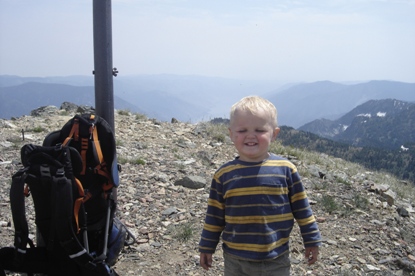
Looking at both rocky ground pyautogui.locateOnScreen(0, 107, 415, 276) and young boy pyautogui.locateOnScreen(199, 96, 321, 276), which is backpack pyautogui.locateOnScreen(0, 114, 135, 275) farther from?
young boy pyautogui.locateOnScreen(199, 96, 321, 276)

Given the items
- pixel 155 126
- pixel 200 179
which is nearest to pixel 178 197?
pixel 200 179

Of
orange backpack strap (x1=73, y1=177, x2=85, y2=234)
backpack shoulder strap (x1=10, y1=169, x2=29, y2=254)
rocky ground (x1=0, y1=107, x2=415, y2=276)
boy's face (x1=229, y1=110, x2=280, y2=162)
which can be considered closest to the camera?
boy's face (x1=229, y1=110, x2=280, y2=162)

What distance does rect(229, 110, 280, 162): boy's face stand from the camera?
2484 mm

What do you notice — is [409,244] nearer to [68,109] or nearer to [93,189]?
[93,189]

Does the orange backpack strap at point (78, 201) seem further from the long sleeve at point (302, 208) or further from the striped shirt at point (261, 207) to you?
the long sleeve at point (302, 208)

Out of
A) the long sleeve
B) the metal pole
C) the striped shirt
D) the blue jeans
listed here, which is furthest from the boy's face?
the metal pole

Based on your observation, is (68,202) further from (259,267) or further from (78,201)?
(259,267)

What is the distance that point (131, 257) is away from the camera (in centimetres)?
448

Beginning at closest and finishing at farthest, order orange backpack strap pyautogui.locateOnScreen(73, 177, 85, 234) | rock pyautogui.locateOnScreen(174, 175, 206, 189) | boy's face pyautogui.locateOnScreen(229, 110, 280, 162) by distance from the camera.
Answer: boy's face pyautogui.locateOnScreen(229, 110, 280, 162), orange backpack strap pyautogui.locateOnScreen(73, 177, 85, 234), rock pyautogui.locateOnScreen(174, 175, 206, 189)

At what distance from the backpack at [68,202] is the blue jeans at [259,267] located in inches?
42.8

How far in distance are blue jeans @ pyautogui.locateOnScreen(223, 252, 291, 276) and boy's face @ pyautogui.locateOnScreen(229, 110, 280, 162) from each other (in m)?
0.71

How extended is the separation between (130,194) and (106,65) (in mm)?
3046

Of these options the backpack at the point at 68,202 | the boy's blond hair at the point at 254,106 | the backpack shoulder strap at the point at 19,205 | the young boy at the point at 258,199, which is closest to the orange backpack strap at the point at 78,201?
the backpack at the point at 68,202

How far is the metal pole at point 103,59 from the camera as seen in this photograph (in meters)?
3.47
